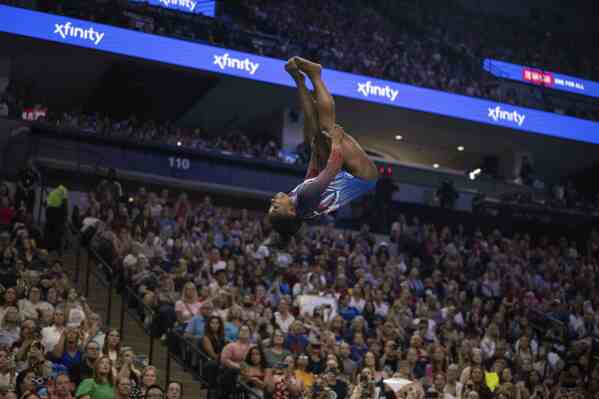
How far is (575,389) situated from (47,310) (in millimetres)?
7952

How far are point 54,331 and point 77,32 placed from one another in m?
12.7

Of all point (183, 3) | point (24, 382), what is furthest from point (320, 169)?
point (183, 3)

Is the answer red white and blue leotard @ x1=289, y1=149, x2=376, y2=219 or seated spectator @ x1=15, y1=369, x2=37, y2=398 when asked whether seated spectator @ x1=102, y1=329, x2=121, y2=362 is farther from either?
red white and blue leotard @ x1=289, y1=149, x2=376, y2=219

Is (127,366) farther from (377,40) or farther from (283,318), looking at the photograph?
(377,40)

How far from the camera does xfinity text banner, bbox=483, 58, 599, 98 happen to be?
1144 inches

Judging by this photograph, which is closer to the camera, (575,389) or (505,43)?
(575,389)

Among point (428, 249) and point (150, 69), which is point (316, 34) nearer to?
point (150, 69)

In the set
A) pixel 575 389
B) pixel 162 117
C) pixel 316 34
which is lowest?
pixel 575 389

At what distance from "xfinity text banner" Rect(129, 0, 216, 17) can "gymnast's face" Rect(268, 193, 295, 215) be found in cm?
1764

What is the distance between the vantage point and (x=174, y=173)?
23453 mm

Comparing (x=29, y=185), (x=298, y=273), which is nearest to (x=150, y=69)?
(x=29, y=185)

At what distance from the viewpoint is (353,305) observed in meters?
15.4

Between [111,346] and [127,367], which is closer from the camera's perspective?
[127,367]

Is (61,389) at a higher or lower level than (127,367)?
lower
